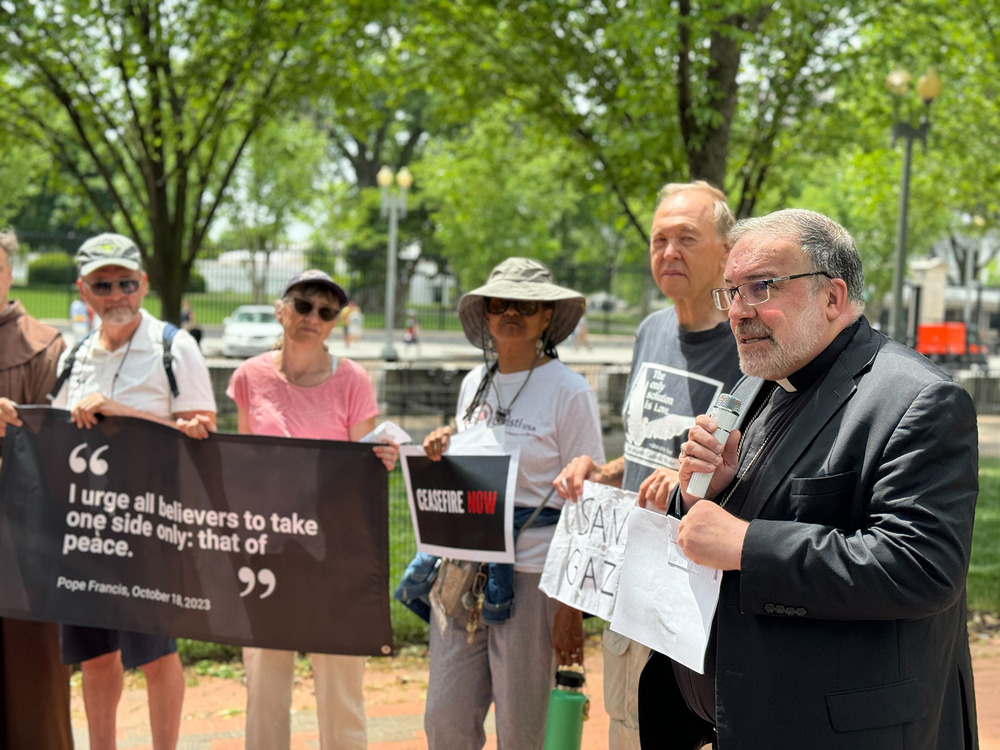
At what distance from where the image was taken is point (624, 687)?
3.62 meters

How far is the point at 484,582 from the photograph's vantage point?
3.90m

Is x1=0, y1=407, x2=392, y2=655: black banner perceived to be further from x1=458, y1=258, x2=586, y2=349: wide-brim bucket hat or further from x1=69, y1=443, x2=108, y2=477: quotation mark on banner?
x1=458, y1=258, x2=586, y2=349: wide-brim bucket hat

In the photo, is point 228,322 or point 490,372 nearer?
point 490,372

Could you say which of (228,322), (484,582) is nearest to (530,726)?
(484,582)

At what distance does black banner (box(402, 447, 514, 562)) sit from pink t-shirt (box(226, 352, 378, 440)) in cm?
42

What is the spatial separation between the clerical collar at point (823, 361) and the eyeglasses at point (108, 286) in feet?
9.40

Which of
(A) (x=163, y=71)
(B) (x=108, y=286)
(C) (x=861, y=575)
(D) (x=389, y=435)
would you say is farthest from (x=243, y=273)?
(C) (x=861, y=575)

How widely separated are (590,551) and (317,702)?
151 centimetres

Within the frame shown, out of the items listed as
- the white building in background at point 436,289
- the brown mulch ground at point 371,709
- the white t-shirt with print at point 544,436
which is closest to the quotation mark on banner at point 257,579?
the white t-shirt with print at point 544,436

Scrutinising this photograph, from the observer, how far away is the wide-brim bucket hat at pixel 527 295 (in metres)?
3.94

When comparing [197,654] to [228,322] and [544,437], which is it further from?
[228,322]

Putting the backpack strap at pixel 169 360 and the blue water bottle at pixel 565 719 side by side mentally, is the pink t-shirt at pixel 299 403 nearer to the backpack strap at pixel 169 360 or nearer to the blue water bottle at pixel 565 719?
A: the backpack strap at pixel 169 360

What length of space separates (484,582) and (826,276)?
197 centimetres

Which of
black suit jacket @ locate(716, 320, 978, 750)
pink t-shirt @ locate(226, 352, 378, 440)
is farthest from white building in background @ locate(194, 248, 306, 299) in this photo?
black suit jacket @ locate(716, 320, 978, 750)
